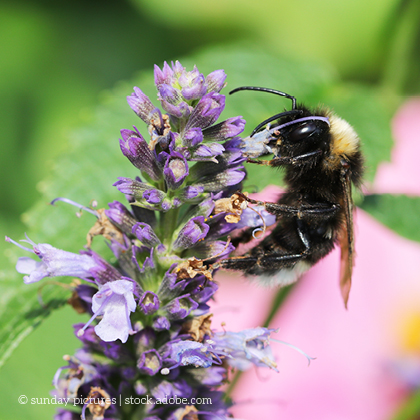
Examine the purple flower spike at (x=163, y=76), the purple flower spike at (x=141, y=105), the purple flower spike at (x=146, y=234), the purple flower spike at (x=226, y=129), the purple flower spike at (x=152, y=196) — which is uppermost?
the purple flower spike at (x=163, y=76)

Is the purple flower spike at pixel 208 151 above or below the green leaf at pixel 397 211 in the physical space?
below

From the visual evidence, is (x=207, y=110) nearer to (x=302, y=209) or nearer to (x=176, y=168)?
(x=176, y=168)

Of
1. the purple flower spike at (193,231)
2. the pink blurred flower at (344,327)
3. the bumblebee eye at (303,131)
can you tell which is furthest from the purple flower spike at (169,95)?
the pink blurred flower at (344,327)

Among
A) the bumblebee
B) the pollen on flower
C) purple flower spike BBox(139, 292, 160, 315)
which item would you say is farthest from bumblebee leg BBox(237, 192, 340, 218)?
purple flower spike BBox(139, 292, 160, 315)

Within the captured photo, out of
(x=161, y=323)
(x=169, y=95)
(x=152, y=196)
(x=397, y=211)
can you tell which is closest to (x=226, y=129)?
(x=169, y=95)

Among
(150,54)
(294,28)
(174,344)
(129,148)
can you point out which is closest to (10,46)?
(150,54)

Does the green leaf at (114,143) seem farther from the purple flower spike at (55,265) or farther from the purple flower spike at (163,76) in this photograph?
the purple flower spike at (163,76)
